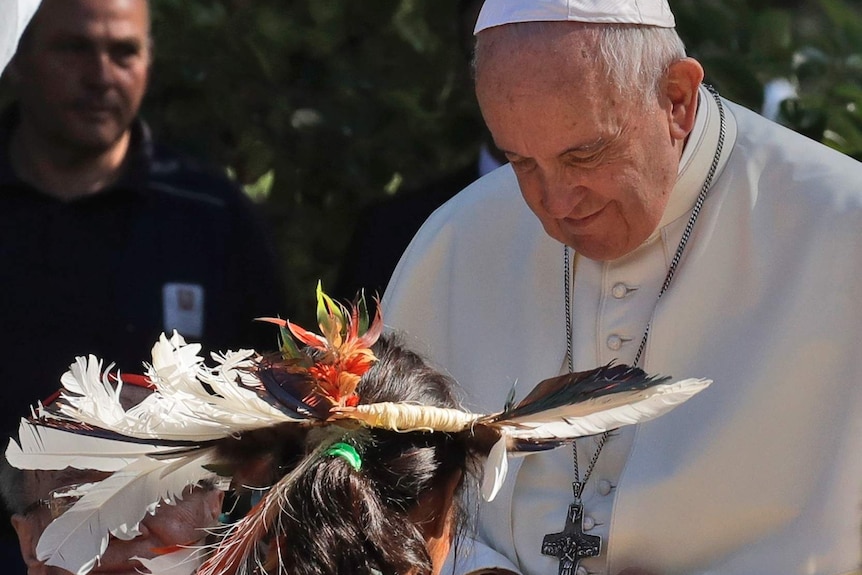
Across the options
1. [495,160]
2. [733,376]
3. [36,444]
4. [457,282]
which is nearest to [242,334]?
Answer: [495,160]

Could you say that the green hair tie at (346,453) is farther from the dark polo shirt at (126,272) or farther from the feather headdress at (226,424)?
the dark polo shirt at (126,272)

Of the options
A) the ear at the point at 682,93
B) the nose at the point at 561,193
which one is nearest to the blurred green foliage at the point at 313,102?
the ear at the point at 682,93

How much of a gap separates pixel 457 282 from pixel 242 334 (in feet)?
3.81

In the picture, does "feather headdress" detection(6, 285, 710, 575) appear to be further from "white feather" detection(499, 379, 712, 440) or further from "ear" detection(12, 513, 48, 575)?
"ear" detection(12, 513, 48, 575)

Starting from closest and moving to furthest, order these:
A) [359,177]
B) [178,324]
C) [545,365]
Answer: [545,365] → [178,324] → [359,177]

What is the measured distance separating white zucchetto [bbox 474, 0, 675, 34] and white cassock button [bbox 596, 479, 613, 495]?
31.8 inches

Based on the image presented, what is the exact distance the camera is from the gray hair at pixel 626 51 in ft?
8.41

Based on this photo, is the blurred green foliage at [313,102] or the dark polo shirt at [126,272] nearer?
the dark polo shirt at [126,272]

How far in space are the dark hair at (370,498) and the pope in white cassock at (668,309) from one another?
2.42ft

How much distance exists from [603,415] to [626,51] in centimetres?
83

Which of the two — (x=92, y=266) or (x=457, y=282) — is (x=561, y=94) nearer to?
(x=457, y=282)

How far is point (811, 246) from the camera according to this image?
9.02ft

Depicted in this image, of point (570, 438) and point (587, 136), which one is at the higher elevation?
point (587, 136)

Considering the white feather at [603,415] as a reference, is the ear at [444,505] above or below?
below
